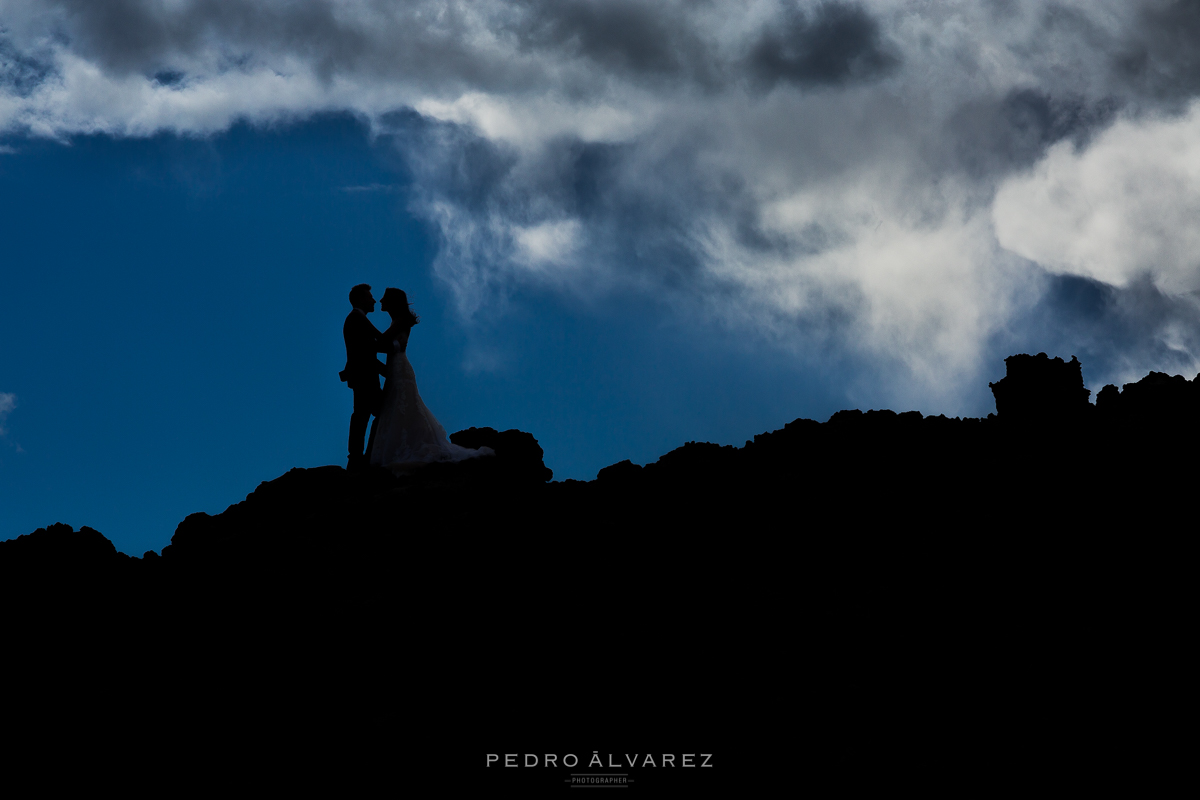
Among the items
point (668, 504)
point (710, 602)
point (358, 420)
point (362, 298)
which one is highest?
point (362, 298)

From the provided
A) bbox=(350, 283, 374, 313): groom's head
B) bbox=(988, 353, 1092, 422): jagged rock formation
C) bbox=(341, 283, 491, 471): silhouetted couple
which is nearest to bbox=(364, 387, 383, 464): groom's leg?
bbox=(341, 283, 491, 471): silhouetted couple

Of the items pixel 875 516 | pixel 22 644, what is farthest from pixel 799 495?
pixel 22 644

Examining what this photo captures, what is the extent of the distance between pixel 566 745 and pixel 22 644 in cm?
931

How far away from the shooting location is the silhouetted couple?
18.7m

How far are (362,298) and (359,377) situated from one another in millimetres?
1772

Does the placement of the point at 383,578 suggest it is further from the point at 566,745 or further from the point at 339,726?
the point at 566,745

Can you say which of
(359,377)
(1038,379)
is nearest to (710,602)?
(359,377)

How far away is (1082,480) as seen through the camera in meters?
15.9

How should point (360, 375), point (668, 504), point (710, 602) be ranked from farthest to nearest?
point (360, 375) → point (668, 504) → point (710, 602)

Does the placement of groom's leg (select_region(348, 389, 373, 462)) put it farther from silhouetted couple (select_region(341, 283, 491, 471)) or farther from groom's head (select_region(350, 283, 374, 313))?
groom's head (select_region(350, 283, 374, 313))

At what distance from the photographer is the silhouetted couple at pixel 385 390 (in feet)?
61.3

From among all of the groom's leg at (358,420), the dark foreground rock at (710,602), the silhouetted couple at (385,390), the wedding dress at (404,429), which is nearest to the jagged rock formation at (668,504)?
the dark foreground rock at (710,602)

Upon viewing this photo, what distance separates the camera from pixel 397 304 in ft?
65.1

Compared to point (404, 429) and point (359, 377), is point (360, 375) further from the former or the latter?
point (404, 429)
